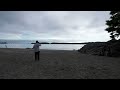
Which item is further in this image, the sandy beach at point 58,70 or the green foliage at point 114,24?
the green foliage at point 114,24

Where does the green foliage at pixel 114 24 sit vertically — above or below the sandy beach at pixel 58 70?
above

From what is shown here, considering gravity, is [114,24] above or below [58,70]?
above

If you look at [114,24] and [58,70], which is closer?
[58,70]

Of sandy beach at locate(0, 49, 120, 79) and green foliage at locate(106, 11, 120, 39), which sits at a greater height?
green foliage at locate(106, 11, 120, 39)

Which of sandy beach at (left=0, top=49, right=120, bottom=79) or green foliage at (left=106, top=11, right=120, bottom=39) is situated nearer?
sandy beach at (left=0, top=49, right=120, bottom=79)
